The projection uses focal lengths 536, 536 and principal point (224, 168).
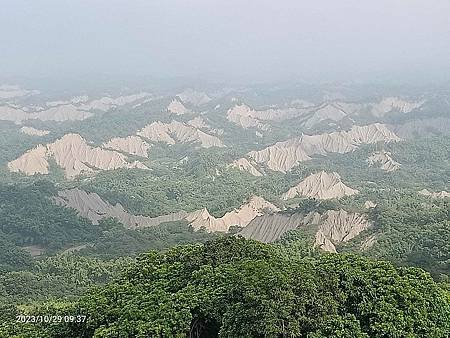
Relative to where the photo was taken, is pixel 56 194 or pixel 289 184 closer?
pixel 56 194

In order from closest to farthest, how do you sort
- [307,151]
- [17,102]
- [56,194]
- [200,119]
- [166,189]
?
1. [56,194]
2. [166,189]
3. [307,151]
4. [200,119]
5. [17,102]

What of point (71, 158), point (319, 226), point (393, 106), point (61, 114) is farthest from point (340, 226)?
point (61, 114)

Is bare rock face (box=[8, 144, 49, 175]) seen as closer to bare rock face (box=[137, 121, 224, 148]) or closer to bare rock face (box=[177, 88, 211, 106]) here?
bare rock face (box=[137, 121, 224, 148])

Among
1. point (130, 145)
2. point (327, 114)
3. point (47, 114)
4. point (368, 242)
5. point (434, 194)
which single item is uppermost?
point (47, 114)

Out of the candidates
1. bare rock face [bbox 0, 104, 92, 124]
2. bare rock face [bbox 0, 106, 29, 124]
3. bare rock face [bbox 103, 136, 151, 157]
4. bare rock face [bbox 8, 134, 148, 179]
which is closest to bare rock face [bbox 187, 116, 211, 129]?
bare rock face [bbox 103, 136, 151, 157]

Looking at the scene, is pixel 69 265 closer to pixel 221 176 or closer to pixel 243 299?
pixel 243 299

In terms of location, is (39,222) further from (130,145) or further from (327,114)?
(327,114)

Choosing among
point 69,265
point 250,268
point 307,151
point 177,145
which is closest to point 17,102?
point 177,145

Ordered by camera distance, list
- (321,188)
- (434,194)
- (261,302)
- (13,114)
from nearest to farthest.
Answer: (261,302) → (434,194) → (321,188) → (13,114)
